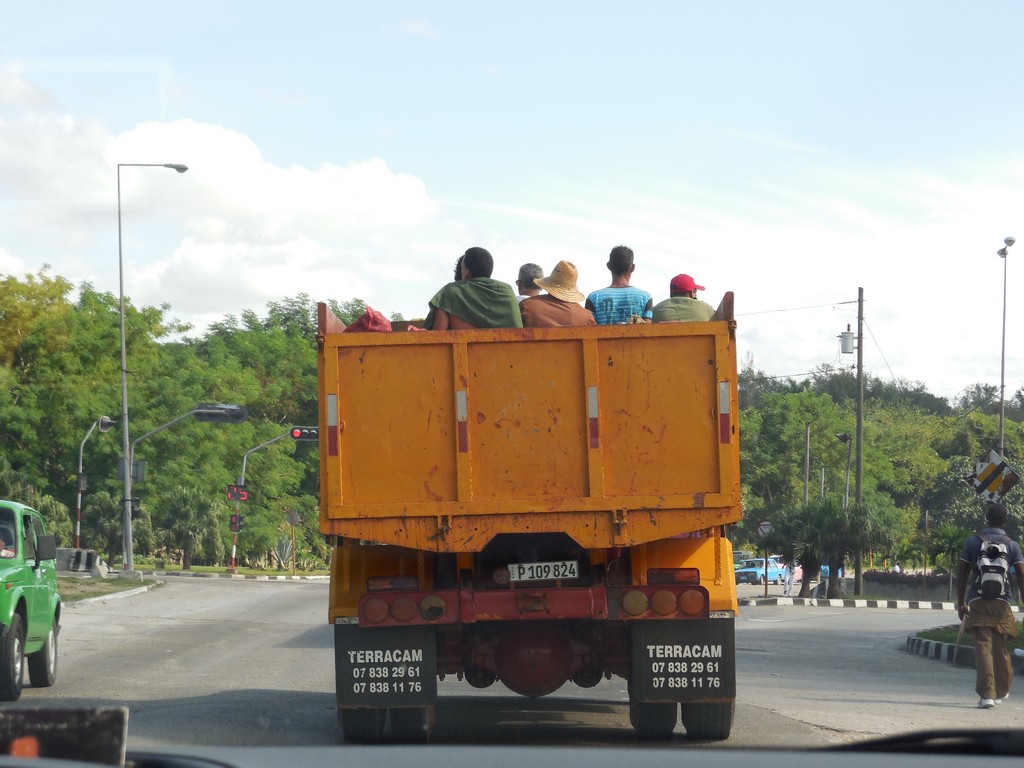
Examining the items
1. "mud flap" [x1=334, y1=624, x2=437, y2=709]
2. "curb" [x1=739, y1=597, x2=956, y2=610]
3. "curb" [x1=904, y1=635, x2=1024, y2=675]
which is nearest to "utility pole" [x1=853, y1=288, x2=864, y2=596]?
"curb" [x1=739, y1=597, x2=956, y2=610]

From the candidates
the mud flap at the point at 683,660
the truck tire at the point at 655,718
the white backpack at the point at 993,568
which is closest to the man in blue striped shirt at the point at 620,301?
the mud flap at the point at 683,660

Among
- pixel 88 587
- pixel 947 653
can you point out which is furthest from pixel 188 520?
pixel 947 653

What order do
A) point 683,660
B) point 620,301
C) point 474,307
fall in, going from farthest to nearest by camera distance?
1. point 620,301
2. point 474,307
3. point 683,660

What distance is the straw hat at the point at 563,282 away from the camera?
8.94 metres

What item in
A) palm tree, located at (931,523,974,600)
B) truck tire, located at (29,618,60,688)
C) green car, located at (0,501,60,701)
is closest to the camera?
green car, located at (0,501,60,701)

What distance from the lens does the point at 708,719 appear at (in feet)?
26.6

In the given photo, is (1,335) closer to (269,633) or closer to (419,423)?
(269,633)

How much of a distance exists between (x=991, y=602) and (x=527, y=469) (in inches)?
231

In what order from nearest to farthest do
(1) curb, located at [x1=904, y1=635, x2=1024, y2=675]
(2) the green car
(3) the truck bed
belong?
(3) the truck bed → (2) the green car → (1) curb, located at [x1=904, y1=635, x2=1024, y2=675]

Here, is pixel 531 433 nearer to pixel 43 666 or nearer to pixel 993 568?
pixel 993 568

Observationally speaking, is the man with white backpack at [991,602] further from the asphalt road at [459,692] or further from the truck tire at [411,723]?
the truck tire at [411,723]

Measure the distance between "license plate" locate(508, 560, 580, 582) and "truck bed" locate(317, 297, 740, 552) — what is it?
11.5 inches

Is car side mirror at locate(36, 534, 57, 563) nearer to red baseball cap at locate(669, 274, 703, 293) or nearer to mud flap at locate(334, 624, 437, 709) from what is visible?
mud flap at locate(334, 624, 437, 709)

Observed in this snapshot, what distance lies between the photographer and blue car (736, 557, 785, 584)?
67.6m
